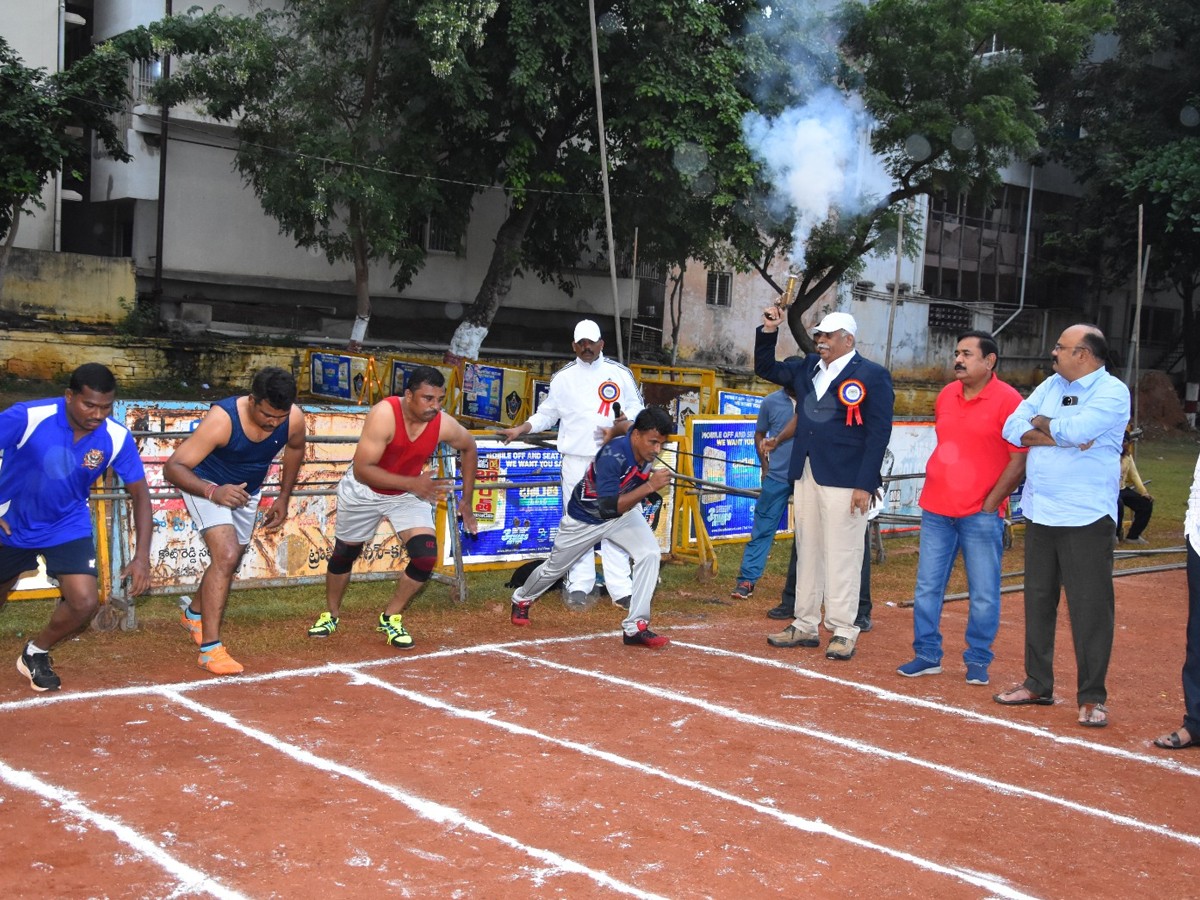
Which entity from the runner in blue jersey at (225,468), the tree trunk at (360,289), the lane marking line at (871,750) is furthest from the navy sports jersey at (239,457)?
the tree trunk at (360,289)

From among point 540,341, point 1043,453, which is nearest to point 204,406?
point 1043,453

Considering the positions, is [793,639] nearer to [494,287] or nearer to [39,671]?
[39,671]

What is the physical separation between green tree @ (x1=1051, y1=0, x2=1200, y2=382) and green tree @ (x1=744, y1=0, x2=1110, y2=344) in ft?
17.9

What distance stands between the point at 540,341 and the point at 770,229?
8936 millimetres

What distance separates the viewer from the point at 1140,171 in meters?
33.1

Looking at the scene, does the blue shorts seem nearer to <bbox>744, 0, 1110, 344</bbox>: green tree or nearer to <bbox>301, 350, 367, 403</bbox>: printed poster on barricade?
<bbox>301, 350, 367, 403</bbox>: printed poster on barricade

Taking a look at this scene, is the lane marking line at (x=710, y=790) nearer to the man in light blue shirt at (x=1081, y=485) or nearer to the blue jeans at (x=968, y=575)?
the man in light blue shirt at (x=1081, y=485)

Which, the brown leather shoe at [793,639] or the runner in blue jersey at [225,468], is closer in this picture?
the runner in blue jersey at [225,468]

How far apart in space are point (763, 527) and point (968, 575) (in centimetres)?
299

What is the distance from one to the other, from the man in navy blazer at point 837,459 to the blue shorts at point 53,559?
4.35 meters

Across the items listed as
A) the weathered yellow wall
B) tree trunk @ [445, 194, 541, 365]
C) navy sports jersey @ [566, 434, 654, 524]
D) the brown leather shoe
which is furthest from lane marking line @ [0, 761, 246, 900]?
the weathered yellow wall

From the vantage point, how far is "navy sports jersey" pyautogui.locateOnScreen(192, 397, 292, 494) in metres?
7.04

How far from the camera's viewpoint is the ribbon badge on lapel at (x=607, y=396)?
919 cm

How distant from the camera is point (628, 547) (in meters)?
8.29
